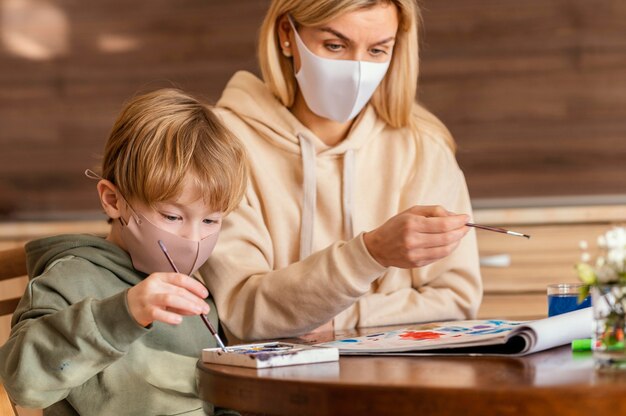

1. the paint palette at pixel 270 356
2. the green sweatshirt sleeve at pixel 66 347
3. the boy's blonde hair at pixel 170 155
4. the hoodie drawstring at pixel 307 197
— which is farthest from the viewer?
the hoodie drawstring at pixel 307 197

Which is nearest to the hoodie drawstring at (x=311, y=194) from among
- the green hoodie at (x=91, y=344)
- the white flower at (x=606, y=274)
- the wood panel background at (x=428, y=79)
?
the green hoodie at (x=91, y=344)

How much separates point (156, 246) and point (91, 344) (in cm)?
29

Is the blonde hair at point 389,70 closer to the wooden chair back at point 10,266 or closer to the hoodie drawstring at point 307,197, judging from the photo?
the hoodie drawstring at point 307,197

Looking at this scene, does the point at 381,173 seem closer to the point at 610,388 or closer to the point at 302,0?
the point at 302,0

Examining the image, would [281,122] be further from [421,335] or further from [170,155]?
[421,335]

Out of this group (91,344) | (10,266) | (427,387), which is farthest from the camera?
(10,266)

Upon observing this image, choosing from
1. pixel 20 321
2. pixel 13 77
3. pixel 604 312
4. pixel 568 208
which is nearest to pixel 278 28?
pixel 20 321

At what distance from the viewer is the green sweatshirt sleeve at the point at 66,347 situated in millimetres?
1297

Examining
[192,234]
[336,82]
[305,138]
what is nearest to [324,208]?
[305,138]

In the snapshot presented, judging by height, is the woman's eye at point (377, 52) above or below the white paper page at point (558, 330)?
above

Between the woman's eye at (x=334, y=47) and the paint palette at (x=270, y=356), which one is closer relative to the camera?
the paint palette at (x=270, y=356)

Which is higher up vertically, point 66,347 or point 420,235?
point 420,235

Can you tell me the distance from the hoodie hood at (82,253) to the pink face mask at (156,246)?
0.06 ft

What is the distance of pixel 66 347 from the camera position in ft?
4.29
